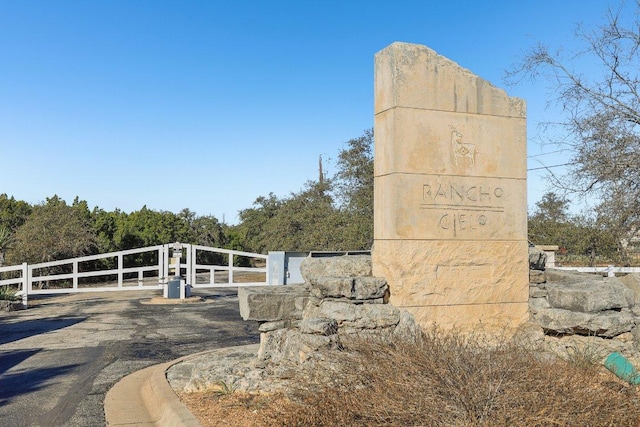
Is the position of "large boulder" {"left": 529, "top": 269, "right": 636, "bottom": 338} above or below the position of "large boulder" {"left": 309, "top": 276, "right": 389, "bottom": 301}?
below

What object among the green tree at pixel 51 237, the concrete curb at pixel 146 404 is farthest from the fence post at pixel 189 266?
the concrete curb at pixel 146 404

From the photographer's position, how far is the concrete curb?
5.05 meters

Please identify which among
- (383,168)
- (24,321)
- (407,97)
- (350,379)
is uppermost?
(407,97)

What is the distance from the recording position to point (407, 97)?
6.85m

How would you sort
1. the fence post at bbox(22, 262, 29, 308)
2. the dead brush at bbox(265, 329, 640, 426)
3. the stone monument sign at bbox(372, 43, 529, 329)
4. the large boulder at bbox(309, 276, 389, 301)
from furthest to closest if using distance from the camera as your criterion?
the fence post at bbox(22, 262, 29, 308) < the stone monument sign at bbox(372, 43, 529, 329) < the large boulder at bbox(309, 276, 389, 301) < the dead brush at bbox(265, 329, 640, 426)

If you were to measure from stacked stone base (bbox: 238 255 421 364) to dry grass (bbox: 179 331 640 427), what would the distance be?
1.16 meters

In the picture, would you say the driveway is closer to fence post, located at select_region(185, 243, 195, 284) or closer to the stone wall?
fence post, located at select_region(185, 243, 195, 284)

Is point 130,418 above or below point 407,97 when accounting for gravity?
below

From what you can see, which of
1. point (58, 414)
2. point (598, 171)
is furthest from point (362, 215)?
point (58, 414)

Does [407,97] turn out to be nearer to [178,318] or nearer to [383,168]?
[383,168]

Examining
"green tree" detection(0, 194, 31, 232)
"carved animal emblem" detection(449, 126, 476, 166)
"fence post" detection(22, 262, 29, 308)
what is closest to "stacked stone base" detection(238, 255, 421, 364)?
"carved animal emblem" detection(449, 126, 476, 166)

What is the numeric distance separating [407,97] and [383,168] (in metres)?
0.89

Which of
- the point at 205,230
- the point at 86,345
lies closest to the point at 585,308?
the point at 86,345

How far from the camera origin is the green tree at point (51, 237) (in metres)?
24.1
